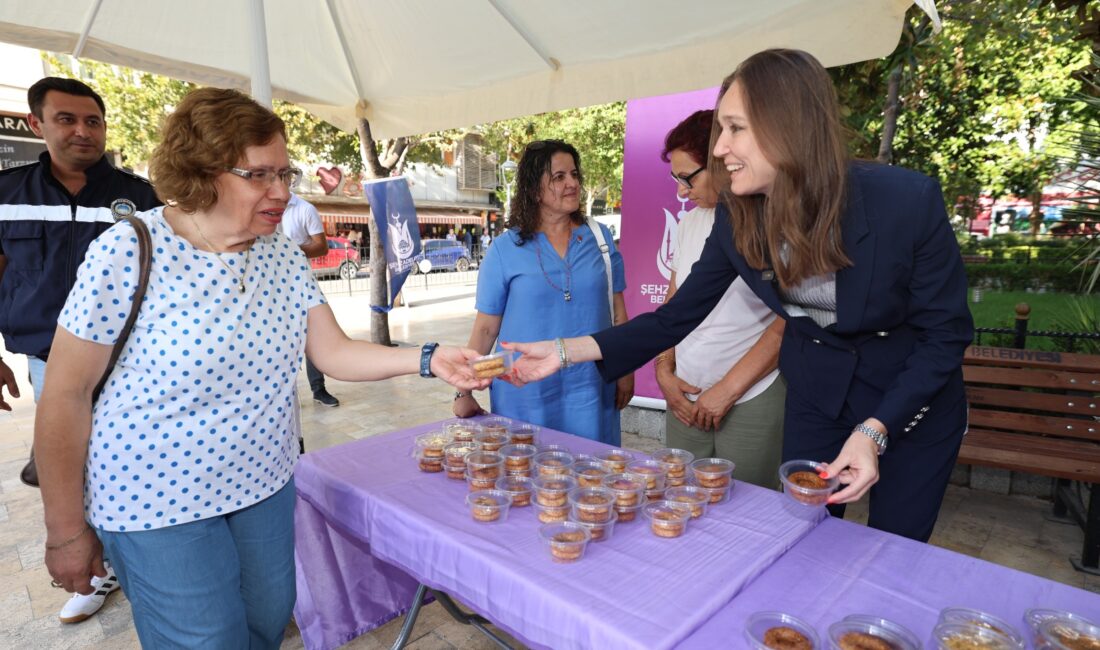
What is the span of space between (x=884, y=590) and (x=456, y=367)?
1.42 m

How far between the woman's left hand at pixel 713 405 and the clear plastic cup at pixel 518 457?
86 centimetres

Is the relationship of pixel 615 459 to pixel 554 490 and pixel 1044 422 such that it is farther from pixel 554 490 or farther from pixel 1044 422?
pixel 1044 422

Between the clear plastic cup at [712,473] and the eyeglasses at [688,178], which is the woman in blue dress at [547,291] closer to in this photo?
the eyeglasses at [688,178]

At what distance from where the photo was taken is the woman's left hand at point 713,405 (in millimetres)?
2502

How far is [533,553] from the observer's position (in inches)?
60.4

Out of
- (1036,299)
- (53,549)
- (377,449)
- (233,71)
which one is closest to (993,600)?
(377,449)

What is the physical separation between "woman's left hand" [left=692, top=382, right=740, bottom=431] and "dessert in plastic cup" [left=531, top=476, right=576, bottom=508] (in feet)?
3.10

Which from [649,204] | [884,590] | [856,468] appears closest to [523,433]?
[856,468]

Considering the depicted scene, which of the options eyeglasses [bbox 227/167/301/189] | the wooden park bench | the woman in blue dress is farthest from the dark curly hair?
the wooden park bench

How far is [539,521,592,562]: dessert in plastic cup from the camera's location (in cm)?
149

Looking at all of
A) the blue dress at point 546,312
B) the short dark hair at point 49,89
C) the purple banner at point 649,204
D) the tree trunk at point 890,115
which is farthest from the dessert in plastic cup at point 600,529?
the tree trunk at point 890,115

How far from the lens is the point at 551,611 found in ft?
4.40

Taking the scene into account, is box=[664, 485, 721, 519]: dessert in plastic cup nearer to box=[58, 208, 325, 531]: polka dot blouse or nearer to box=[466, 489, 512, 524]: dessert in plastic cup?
box=[466, 489, 512, 524]: dessert in plastic cup

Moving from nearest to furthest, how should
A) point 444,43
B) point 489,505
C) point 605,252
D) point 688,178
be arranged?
point 489,505
point 688,178
point 605,252
point 444,43
